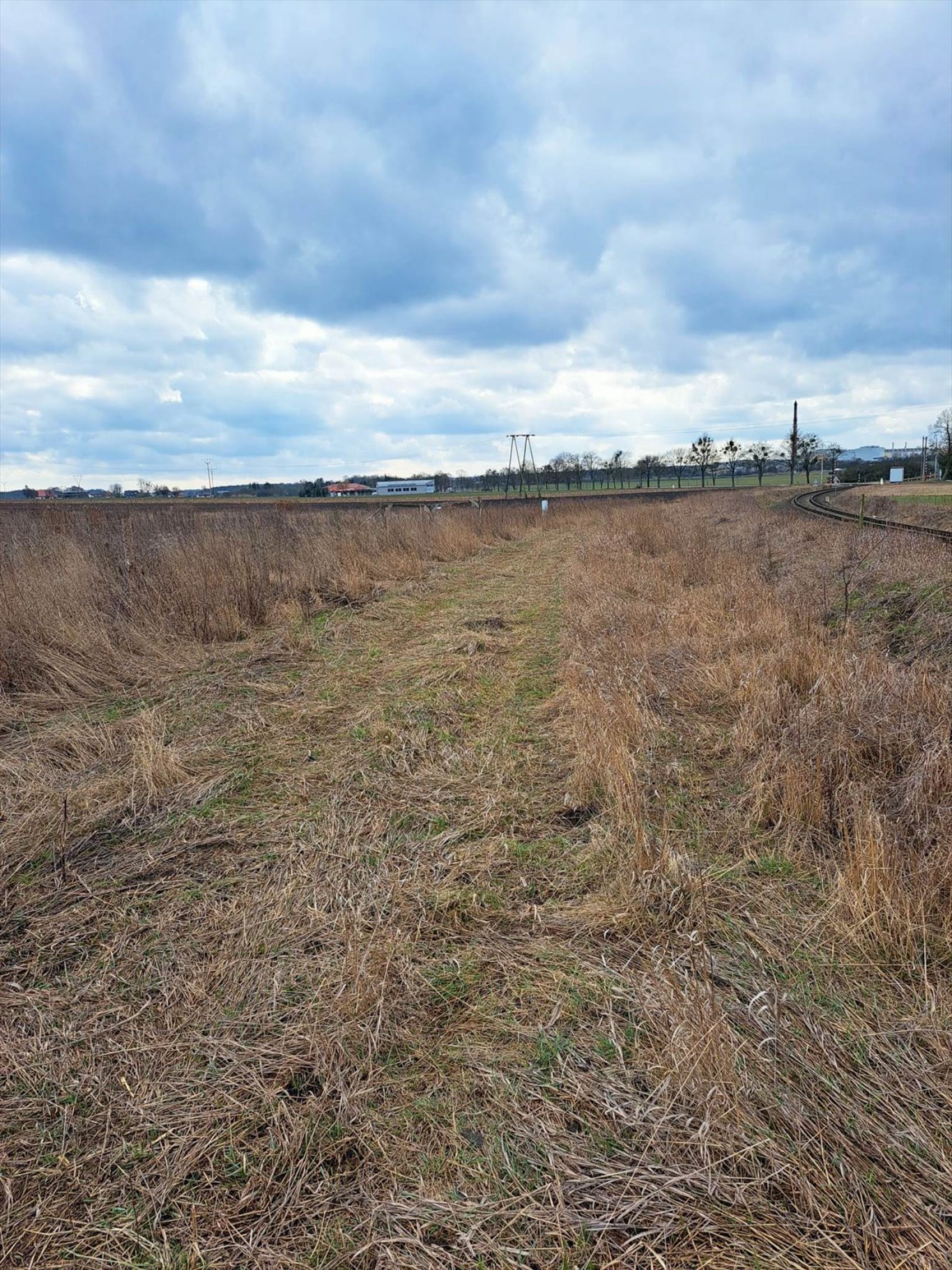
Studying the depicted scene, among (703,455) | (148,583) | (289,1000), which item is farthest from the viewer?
(703,455)

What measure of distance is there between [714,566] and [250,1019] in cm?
1028

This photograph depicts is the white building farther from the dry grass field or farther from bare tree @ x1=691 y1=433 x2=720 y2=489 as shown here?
the dry grass field

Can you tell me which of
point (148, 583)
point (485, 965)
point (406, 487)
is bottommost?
point (485, 965)

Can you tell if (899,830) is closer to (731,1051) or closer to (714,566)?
(731,1051)

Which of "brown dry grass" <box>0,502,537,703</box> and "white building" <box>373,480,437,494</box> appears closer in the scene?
"brown dry grass" <box>0,502,537,703</box>

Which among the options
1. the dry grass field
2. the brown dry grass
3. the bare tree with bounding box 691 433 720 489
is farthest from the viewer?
the bare tree with bounding box 691 433 720 489

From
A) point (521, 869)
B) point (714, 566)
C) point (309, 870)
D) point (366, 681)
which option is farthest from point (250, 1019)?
point (714, 566)

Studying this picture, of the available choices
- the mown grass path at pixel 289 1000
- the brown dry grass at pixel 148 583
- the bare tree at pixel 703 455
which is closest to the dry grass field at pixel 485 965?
the mown grass path at pixel 289 1000

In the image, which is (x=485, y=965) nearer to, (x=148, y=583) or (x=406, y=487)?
(x=148, y=583)

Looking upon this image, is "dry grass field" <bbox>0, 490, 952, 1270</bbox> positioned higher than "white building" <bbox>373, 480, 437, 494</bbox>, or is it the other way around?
"white building" <bbox>373, 480, 437, 494</bbox>

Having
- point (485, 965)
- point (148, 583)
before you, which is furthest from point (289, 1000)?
point (148, 583)

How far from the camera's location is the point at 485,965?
93.2 inches

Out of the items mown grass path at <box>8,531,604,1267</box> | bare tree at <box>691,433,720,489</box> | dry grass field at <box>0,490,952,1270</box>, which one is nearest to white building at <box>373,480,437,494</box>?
bare tree at <box>691,433,720,489</box>

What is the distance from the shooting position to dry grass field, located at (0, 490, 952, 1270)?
151 cm
